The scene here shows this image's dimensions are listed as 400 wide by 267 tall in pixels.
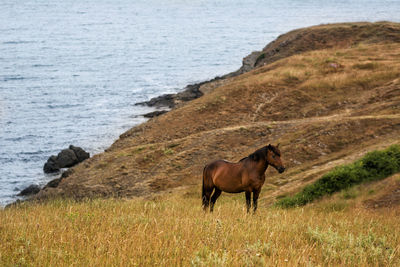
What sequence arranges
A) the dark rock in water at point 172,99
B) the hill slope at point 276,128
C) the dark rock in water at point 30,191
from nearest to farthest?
A: the hill slope at point 276,128, the dark rock in water at point 30,191, the dark rock in water at point 172,99

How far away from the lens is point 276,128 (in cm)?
3039

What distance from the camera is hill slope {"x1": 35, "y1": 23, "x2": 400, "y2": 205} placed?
82.9 feet

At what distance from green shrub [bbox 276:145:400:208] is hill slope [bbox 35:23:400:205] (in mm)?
1796

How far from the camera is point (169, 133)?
3547 cm

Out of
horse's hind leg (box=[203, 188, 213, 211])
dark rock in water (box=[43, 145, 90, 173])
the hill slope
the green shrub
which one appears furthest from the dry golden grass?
dark rock in water (box=[43, 145, 90, 173])

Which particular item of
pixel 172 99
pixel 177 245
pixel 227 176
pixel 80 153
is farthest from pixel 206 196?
pixel 172 99

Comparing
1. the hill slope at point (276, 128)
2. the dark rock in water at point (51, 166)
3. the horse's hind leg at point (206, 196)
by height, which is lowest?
the dark rock in water at point (51, 166)

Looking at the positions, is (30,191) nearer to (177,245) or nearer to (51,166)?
(51,166)

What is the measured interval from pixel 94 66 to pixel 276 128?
7474 centimetres

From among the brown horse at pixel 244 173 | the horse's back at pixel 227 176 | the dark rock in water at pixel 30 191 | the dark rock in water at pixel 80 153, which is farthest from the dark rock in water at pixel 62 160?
the horse's back at pixel 227 176

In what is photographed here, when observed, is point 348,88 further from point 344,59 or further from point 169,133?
point 169,133

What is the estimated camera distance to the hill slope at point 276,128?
2527 cm

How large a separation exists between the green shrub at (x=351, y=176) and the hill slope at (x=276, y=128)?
180 centimetres

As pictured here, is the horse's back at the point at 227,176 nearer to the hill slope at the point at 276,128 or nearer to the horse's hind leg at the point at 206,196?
the horse's hind leg at the point at 206,196
